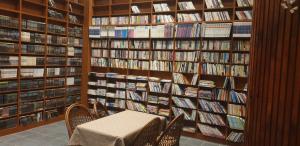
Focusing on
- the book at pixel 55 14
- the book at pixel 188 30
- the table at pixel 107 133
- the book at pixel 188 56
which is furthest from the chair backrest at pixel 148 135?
the book at pixel 55 14

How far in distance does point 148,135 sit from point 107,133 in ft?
1.36

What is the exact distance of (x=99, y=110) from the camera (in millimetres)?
3385

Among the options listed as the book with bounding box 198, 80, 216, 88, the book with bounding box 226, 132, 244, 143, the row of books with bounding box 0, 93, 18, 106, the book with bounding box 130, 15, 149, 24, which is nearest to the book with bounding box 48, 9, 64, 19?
the book with bounding box 130, 15, 149, 24

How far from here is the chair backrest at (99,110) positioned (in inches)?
124

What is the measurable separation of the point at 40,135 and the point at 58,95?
3.29ft

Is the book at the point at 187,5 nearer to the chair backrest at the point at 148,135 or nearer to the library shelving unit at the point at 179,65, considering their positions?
the library shelving unit at the point at 179,65

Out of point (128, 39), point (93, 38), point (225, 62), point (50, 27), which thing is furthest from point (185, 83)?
point (50, 27)

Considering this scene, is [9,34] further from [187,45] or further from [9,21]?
[187,45]

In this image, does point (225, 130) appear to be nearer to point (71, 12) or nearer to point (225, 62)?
point (225, 62)

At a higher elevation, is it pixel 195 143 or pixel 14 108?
pixel 14 108

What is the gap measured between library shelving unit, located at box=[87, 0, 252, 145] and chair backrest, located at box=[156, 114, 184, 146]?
5.99 ft

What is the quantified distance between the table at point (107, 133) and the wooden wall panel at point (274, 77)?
46.5 inches

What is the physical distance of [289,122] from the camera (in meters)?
1.88

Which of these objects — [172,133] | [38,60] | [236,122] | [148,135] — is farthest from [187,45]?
[38,60]
